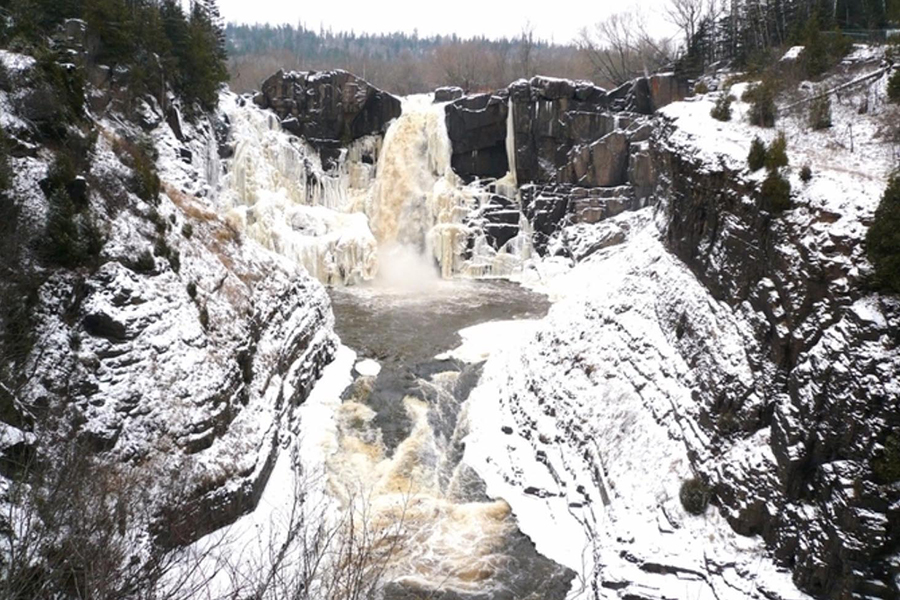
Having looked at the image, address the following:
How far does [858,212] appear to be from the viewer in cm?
1041

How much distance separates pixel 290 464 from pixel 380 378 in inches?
241

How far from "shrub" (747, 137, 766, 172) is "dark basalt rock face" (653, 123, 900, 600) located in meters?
0.64

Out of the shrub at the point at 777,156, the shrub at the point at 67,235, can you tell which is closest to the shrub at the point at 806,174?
the shrub at the point at 777,156

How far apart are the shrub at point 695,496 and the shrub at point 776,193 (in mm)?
5942

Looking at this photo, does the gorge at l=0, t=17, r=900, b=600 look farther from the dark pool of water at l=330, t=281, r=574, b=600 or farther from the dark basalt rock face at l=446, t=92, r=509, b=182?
the dark basalt rock face at l=446, t=92, r=509, b=182

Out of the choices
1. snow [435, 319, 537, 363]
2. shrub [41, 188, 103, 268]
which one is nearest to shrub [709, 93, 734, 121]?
snow [435, 319, 537, 363]

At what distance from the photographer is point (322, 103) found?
134 feet

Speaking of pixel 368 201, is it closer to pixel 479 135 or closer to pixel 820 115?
pixel 479 135

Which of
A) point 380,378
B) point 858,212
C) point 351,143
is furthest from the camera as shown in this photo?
point 351,143

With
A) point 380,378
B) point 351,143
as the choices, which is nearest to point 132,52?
point 351,143

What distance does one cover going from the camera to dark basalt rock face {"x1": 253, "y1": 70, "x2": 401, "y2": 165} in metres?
40.9

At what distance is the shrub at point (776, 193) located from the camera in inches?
467

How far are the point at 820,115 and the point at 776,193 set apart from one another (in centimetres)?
600

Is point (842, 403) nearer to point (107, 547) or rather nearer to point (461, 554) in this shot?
point (461, 554)
